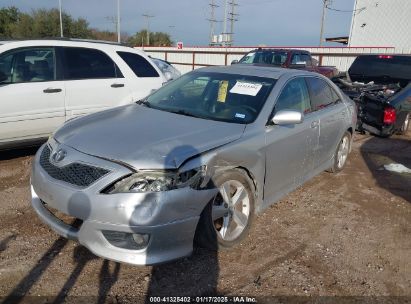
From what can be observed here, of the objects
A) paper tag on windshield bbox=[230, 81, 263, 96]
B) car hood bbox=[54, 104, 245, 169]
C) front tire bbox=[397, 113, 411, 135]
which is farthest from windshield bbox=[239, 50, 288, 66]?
car hood bbox=[54, 104, 245, 169]

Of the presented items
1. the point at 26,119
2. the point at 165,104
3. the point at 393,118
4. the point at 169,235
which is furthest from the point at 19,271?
the point at 393,118

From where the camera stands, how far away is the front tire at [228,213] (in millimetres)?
3176

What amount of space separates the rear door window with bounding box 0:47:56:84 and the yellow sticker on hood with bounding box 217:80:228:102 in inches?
106

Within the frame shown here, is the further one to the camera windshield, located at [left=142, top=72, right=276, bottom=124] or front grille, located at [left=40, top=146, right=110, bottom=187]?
windshield, located at [left=142, top=72, right=276, bottom=124]

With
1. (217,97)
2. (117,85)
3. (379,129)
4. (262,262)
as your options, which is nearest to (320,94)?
(217,97)

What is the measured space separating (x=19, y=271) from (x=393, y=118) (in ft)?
25.0

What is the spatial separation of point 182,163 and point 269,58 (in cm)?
1196

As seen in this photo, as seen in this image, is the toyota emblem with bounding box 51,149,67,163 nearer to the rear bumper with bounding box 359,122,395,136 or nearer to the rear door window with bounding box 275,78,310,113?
the rear door window with bounding box 275,78,310,113

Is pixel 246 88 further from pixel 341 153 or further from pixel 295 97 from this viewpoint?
pixel 341 153

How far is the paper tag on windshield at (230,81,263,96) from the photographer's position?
411cm

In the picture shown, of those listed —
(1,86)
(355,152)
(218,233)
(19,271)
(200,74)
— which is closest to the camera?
(19,271)

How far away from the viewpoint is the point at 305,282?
3.18 metres

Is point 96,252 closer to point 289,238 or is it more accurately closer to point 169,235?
point 169,235

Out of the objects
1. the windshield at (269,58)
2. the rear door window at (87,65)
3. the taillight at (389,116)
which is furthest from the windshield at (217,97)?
the windshield at (269,58)
